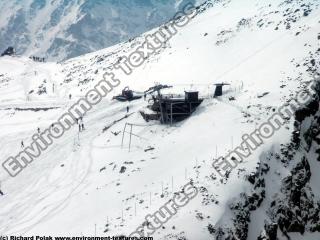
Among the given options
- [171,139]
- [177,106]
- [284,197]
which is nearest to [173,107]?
[177,106]

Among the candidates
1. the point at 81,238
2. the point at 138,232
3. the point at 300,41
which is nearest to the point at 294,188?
the point at 138,232

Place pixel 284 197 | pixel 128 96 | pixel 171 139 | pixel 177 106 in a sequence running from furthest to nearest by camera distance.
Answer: pixel 128 96, pixel 177 106, pixel 171 139, pixel 284 197

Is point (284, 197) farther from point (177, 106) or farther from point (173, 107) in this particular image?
point (173, 107)

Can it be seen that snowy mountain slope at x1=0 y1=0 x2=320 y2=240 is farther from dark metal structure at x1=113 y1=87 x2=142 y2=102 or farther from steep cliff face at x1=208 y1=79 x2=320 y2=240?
dark metal structure at x1=113 y1=87 x2=142 y2=102

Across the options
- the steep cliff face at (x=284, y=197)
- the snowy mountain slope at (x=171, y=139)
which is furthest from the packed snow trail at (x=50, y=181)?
the steep cliff face at (x=284, y=197)

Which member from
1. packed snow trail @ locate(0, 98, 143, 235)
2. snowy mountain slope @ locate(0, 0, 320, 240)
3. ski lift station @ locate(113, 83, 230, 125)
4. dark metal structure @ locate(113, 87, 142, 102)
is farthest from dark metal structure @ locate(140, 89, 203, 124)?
dark metal structure @ locate(113, 87, 142, 102)

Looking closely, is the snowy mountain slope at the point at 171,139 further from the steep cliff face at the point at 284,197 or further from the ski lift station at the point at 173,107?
the ski lift station at the point at 173,107

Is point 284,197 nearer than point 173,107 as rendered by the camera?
Yes

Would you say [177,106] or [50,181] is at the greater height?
[50,181]

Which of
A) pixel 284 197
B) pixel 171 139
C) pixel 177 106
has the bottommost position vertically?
pixel 284 197

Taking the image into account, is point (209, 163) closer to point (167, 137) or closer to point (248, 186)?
point (248, 186)
